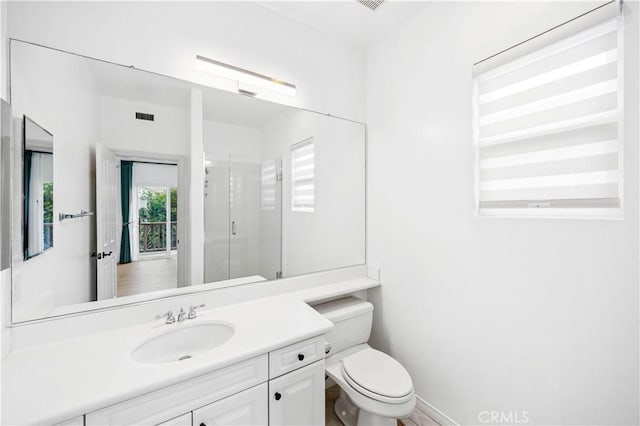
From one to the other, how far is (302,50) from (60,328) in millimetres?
2115

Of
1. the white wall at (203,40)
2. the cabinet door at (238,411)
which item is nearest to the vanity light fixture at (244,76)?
the white wall at (203,40)

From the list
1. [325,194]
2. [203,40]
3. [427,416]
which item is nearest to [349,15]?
[203,40]

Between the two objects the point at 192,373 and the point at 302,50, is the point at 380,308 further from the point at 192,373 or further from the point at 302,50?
the point at 302,50

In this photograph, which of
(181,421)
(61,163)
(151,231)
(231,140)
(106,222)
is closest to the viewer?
(181,421)

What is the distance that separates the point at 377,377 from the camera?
4.90 ft

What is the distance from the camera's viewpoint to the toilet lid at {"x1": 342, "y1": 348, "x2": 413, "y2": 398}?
1388 mm

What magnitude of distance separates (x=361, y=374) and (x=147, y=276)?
1.32m

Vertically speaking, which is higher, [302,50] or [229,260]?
[302,50]

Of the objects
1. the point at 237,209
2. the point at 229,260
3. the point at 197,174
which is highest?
the point at 197,174

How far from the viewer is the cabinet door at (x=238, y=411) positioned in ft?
3.32

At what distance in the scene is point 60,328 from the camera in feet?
3.79

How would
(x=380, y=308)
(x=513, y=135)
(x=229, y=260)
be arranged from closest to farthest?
(x=513, y=135) → (x=229, y=260) → (x=380, y=308)

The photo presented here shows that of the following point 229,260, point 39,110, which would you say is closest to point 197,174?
point 229,260

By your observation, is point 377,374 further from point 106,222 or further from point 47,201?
point 47,201
